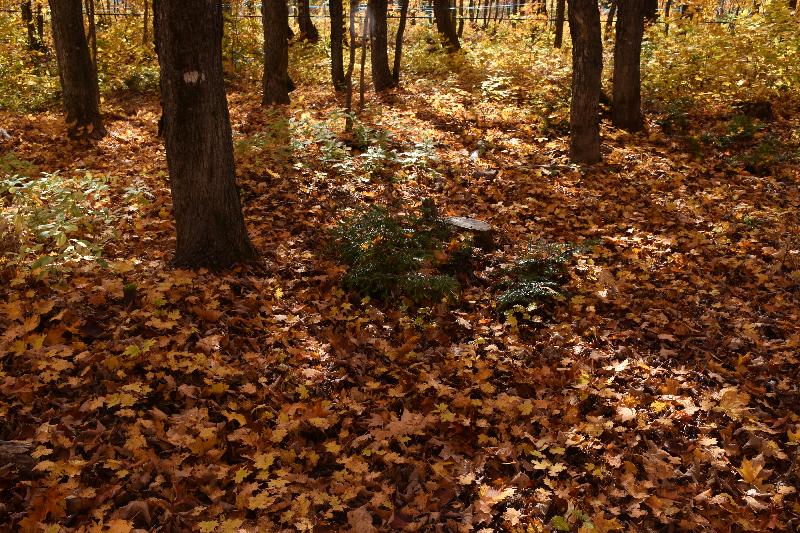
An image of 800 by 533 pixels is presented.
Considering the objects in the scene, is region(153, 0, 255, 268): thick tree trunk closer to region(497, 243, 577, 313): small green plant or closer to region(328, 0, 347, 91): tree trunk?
region(497, 243, 577, 313): small green plant

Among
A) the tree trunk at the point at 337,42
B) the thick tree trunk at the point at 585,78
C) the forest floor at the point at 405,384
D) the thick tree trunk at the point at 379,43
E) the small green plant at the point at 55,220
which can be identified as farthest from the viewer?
the thick tree trunk at the point at 379,43

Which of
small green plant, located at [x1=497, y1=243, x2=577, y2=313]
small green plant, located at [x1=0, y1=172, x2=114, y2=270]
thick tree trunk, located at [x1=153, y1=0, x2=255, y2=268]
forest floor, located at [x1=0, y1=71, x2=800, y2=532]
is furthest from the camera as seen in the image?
small green plant, located at [x1=497, y1=243, x2=577, y2=313]

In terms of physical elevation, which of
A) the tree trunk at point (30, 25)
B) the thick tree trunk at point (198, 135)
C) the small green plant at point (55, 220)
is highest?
the tree trunk at point (30, 25)

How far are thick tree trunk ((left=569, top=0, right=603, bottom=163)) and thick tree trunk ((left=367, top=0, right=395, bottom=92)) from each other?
645cm

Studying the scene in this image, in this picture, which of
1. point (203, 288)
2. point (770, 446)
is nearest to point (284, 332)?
point (203, 288)

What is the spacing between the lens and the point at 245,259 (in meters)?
6.21

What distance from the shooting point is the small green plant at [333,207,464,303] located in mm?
6199

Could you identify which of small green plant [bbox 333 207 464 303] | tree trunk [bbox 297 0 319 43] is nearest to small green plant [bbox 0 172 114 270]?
small green plant [bbox 333 207 464 303]

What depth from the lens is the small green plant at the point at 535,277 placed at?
6.18 m

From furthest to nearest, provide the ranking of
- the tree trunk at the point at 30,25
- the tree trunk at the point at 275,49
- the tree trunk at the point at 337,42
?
the tree trunk at the point at 30,25 → the tree trunk at the point at 337,42 → the tree trunk at the point at 275,49

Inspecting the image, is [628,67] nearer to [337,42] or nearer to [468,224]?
[468,224]

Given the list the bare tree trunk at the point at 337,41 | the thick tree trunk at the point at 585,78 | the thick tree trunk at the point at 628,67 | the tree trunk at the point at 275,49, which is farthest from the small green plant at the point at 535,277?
the bare tree trunk at the point at 337,41

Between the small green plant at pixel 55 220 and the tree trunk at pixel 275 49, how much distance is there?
19.4 feet

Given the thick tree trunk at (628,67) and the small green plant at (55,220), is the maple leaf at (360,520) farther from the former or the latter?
the thick tree trunk at (628,67)
